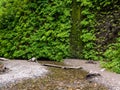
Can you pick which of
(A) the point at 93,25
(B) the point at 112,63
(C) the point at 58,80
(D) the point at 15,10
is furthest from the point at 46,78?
(D) the point at 15,10

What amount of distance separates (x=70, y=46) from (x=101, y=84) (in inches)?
225

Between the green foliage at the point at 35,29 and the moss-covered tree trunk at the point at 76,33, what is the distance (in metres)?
0.28

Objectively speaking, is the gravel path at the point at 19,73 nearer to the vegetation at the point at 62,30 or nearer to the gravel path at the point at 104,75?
the gravel path at the point at 104,75

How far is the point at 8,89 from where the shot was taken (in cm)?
913

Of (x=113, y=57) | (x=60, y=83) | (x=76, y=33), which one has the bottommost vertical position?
(x=113, y=57)

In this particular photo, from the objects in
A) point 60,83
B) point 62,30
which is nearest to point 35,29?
point 62,30

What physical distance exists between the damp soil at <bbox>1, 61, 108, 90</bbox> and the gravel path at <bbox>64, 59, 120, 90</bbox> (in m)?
0.32

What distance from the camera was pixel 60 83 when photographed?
9.70m

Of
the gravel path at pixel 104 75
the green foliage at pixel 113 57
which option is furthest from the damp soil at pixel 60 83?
the green foliage at pixel 113 57

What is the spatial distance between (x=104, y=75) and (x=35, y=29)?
6462mm

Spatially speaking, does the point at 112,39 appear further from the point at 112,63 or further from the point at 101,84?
the point at 101,84

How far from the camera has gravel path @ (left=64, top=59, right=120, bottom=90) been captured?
31.0 feet

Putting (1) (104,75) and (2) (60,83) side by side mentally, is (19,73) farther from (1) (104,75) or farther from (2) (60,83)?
(1) (104,75)

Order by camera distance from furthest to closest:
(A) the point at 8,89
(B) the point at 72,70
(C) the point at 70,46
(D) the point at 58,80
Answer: (C) the point at 70,46 < (B) the point at 72,70 < (D) the point at 58,80 < (A) the point at 8,89
